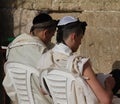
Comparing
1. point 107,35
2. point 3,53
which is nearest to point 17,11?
point 3,53

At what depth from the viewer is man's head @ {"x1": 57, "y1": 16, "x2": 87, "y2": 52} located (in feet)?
12.7

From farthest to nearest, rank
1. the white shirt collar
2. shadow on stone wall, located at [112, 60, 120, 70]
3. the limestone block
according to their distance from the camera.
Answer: the limestone block < shadow on stone wall, located at [112, 60, 120, 70] < the white shirt collar

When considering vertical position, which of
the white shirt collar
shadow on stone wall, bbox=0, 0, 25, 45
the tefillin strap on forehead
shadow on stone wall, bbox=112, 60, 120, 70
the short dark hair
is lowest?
shadow on stone wall, bbox=112, 60, 120, 70

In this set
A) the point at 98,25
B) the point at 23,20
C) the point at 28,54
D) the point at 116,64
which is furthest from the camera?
the point at 23,20

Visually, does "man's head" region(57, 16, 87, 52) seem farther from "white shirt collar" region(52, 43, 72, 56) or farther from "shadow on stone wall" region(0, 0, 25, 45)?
"shadow on stone wall" region(0, 0, 25, 45)

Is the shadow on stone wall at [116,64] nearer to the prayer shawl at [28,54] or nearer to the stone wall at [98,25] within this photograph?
the stone wall at [98,25]

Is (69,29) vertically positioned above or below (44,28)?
above

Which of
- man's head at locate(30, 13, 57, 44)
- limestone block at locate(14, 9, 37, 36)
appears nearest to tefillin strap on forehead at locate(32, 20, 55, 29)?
man's head at locate(30, 13, 57, 44)

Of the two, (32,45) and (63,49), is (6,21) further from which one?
(63,49)

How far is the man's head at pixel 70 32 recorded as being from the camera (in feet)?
12.7

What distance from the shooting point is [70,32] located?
389 centimetres

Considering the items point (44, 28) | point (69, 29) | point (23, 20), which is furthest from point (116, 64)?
point (69, 29)

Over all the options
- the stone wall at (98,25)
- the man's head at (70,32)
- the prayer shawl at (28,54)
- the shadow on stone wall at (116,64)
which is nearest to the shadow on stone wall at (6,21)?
the stone wall at (98,25)

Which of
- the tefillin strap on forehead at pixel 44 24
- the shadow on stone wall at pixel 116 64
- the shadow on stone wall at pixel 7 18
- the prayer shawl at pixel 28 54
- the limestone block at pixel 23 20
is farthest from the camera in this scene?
the shadow on stone wall at pixel 7 18
